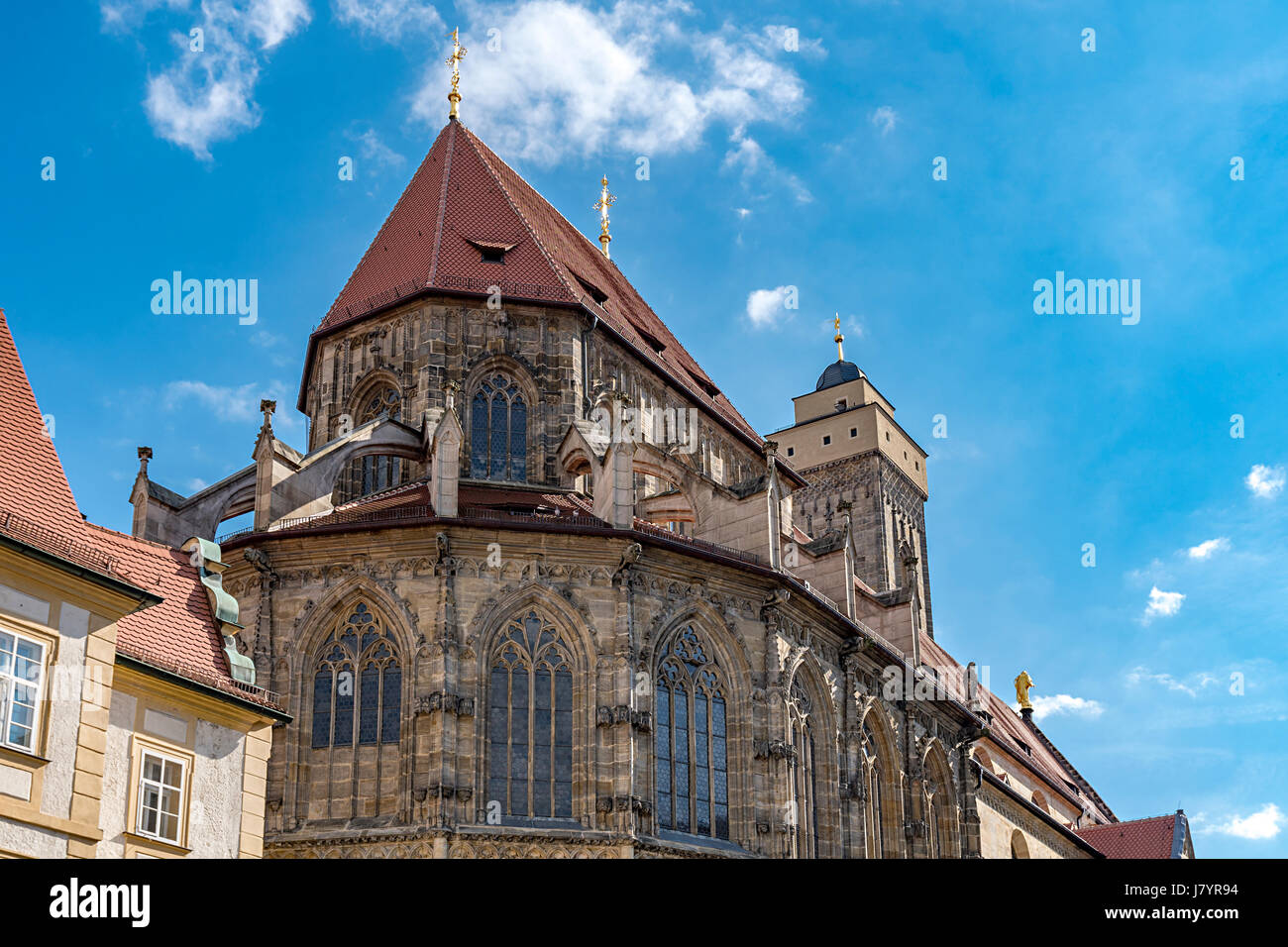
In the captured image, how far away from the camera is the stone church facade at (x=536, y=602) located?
26766 millimetres

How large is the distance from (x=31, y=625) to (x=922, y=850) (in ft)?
73.0

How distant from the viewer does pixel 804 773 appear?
99.2 ft

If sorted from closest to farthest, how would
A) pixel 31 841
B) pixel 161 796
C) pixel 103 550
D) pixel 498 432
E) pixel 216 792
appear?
pixel 31 841, pixel 161 796, pixel 216 792, pixel 103 550, pixel 498 432

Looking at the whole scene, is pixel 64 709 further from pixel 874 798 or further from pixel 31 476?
pixel 874 798

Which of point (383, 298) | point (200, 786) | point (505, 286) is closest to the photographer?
point (200, 786)

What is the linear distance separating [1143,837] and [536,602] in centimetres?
3259

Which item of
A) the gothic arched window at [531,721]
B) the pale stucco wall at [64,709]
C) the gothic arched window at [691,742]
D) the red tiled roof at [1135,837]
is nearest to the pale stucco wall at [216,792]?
the pale stucco wall at [64,709]

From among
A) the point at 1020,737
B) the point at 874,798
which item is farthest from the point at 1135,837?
the point at 874,798

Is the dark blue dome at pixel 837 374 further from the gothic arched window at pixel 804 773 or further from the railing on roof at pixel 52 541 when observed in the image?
the railing on roof at pixel 52 541

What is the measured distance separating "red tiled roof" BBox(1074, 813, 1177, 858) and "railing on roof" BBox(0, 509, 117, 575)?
40937mm

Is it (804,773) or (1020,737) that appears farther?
(1020,737)

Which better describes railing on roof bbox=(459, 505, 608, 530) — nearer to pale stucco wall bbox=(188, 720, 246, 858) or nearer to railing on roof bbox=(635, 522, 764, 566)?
railing on roof bbox=(635, 522, 764, 566)

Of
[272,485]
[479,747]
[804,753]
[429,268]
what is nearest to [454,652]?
[479,747]
